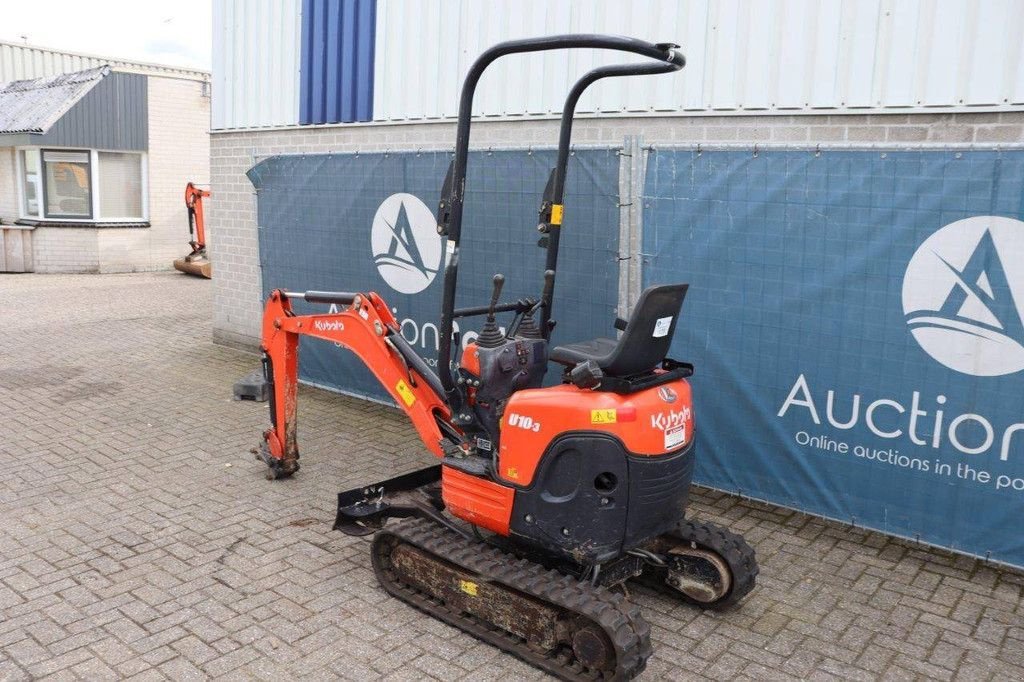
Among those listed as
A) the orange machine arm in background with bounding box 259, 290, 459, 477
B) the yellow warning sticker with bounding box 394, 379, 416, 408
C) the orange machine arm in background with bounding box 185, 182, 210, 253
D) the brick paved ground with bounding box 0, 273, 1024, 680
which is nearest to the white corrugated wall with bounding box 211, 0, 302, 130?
the brick paved ground with bounding box 0, 273, 1024, 680

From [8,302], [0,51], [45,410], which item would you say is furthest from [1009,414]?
[0,51]

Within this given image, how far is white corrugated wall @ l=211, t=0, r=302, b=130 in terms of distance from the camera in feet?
32.4

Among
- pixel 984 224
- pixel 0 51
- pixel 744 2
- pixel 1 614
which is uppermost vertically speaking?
pixel 0 51

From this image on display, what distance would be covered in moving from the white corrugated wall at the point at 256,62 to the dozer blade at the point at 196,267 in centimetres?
827

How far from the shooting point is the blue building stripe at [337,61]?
29.9 feet

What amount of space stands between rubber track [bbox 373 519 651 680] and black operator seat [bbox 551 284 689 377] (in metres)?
1.01

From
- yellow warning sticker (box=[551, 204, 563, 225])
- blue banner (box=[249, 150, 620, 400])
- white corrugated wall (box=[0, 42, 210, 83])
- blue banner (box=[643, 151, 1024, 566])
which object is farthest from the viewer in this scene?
white corrugated wall (box=[0, 42, 210, 83])

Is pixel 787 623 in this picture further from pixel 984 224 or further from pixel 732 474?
pixel 984 224

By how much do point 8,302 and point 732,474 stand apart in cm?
1284

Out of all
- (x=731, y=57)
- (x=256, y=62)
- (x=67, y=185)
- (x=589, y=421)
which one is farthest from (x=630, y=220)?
(x=67, y=185)

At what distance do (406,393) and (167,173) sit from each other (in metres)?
16.3

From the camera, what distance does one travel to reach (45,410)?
330 inches

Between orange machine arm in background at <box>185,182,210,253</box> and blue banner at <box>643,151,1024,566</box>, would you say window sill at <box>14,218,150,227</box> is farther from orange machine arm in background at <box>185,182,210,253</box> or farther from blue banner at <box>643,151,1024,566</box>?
blue banner at <box>643,151,1024,566</box>

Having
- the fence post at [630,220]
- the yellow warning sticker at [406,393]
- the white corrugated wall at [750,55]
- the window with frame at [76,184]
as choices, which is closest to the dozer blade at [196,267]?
the window with frame at [76,184]
